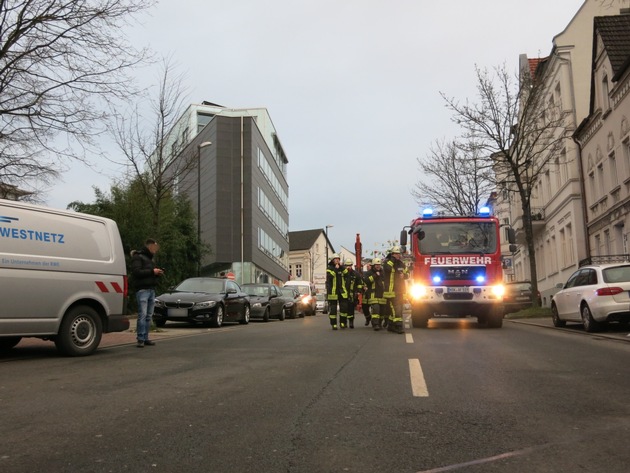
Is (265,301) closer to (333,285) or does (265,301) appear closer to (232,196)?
(333,285)

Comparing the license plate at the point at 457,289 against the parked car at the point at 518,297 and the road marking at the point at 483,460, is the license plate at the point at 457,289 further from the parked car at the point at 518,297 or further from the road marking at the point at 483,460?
the parked car at the point at 518,297

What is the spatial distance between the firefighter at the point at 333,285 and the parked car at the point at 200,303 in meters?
3.54

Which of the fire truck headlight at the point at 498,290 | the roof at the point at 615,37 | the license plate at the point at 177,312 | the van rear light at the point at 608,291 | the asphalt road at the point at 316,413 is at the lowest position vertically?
the asphalt road at the point at 316,413

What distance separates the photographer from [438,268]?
15328mm

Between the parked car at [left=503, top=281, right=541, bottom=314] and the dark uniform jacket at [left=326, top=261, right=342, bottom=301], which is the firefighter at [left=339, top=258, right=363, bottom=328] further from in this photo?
the parked car at [left=503, top=281, right=541, bottom=314]

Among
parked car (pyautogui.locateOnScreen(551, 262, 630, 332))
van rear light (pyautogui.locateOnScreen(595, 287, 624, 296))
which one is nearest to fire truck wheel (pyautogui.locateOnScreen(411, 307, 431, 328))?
parked car (pyautogui.locateOnScreen(551, 262, 630, 332))

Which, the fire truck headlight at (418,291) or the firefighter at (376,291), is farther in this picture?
the fire truck headlight at (418,291)

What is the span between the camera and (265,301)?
897 inches

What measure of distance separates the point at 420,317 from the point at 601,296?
4.58 metres

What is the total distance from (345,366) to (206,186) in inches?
1831

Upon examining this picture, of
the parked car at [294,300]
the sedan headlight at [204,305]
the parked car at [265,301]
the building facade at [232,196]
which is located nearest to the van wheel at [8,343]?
the sedan headlight at [204,305]

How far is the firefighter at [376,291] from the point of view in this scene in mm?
14961

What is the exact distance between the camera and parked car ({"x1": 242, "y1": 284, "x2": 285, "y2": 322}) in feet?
74.1

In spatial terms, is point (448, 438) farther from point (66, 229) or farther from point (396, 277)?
point (396, 277)
